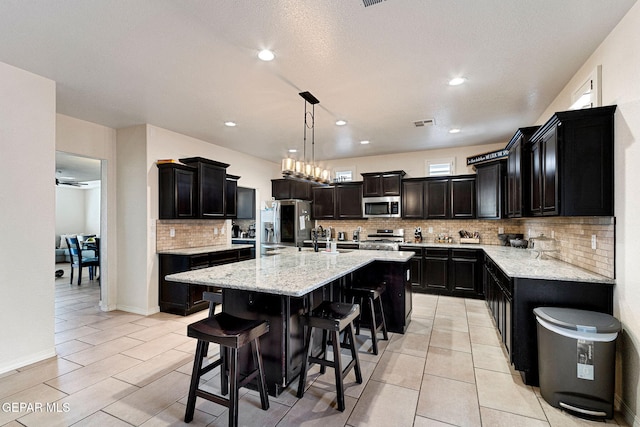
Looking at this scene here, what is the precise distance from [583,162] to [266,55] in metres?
2.65

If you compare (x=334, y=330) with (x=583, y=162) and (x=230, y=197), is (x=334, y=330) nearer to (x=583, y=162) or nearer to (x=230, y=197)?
(x=583, y=162)

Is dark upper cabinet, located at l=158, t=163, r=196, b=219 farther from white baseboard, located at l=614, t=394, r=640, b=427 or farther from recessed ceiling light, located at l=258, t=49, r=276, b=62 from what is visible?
white baseboard, located at l=614, t=394, r=640, b=427

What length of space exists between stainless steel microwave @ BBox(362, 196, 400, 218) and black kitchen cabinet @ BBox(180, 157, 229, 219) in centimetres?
285

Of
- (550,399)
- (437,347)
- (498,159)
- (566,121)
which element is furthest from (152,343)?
(498,159)

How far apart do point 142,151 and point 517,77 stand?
474 cm

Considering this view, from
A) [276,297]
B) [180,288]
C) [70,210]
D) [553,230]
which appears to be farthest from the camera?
[70,210]

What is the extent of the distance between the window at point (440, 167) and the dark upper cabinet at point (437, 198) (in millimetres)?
331

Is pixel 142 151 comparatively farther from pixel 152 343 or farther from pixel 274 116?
pixel 152 343

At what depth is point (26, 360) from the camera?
282 centimetres

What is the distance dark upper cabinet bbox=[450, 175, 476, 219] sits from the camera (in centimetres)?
553

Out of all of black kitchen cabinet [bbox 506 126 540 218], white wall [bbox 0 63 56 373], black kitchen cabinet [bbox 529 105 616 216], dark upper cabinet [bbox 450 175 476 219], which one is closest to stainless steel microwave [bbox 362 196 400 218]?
dark upper cabinet [bbox 450 175 476 219]

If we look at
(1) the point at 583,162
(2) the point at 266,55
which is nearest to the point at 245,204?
(2) the point at 266,55

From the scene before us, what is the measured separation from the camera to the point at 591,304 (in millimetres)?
2305

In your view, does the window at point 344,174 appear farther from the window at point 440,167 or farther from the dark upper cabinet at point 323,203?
the window at point 440,167
